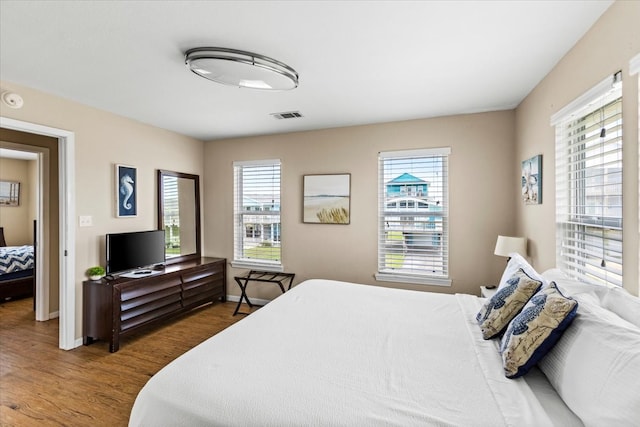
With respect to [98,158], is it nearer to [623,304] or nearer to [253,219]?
[253,219]

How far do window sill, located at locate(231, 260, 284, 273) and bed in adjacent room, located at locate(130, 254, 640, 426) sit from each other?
100 inches

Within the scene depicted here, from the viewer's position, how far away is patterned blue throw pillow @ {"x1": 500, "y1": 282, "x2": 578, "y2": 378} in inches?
50.6

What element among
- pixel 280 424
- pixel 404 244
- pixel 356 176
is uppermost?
pixel 356 176

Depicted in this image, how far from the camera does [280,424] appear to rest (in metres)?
1.11

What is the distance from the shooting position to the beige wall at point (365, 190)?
3410mm

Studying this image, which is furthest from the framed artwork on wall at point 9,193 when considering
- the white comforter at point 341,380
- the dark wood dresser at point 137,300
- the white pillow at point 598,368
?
the white pillow at point 598,368

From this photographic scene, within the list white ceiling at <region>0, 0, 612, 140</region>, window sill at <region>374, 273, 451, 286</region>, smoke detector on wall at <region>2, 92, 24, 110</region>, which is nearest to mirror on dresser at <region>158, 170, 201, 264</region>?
white ceiling at <region>0, 0, 612, 140</region>

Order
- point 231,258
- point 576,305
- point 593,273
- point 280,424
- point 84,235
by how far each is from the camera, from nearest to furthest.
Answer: point 280,424, point 576,305, point 593,273, point 84,235, point 231,258

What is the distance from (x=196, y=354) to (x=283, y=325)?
57 centimetres

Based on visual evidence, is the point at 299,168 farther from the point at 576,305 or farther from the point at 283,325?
the point at 576,305

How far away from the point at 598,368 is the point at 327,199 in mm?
3239

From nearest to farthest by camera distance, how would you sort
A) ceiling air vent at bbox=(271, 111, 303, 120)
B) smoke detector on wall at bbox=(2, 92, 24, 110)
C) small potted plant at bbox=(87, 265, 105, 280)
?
smoke detector on wall at bbox=(2, 92, 24, 110), small potted plant at bbox=(87, 265, 105, 280), ceiling air vent at bbox=(271, 111, 303, 120)

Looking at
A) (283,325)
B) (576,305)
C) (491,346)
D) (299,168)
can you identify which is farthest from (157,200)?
(576,305)

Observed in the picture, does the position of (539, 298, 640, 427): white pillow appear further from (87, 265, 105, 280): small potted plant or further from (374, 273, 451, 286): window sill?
(87, 265, 105, 280): small potted plant
